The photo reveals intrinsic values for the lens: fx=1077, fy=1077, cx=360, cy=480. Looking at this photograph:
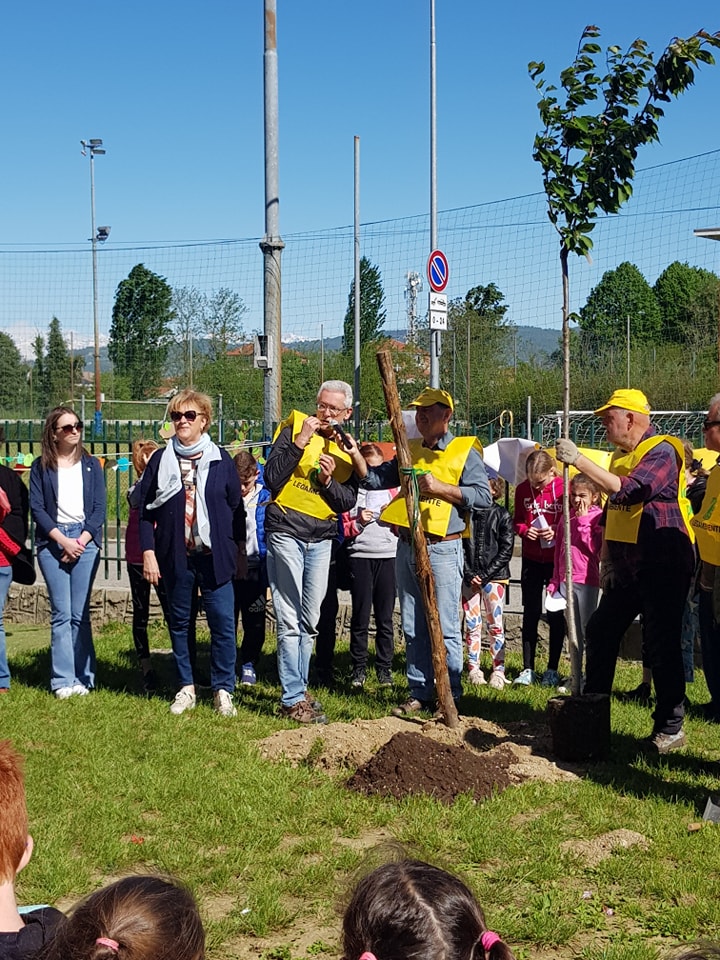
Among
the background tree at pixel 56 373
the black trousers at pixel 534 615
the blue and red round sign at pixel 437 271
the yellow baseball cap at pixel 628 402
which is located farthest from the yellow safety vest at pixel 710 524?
the background tree at pixel 56 373

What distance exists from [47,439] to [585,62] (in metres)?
4.32

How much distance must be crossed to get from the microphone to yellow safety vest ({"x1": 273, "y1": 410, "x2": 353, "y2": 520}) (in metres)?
0.15

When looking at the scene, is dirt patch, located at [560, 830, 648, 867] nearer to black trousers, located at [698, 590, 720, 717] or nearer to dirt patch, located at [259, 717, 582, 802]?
dirt patch, located at [259, 717, 582, 802]

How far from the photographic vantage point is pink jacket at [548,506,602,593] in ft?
24.4

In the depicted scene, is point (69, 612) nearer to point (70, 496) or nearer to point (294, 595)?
point (70, 496)

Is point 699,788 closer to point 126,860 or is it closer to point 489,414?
point 126,860

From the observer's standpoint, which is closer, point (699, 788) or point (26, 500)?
point (699, 788)

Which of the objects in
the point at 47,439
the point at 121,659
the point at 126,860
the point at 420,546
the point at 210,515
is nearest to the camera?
the point at 126,860

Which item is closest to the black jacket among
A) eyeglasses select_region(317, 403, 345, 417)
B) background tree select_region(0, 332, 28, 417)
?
eyeglasses select_region(317, 403, 345, 417)

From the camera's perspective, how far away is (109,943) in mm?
1871

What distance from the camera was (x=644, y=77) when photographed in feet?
18.4

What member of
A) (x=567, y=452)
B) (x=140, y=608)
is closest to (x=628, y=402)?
(x=567, y=452)

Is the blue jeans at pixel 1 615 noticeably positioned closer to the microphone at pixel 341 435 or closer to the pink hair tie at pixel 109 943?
the microphone at pixel 341 435

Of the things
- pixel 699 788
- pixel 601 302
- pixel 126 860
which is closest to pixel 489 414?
pixel 601 302
